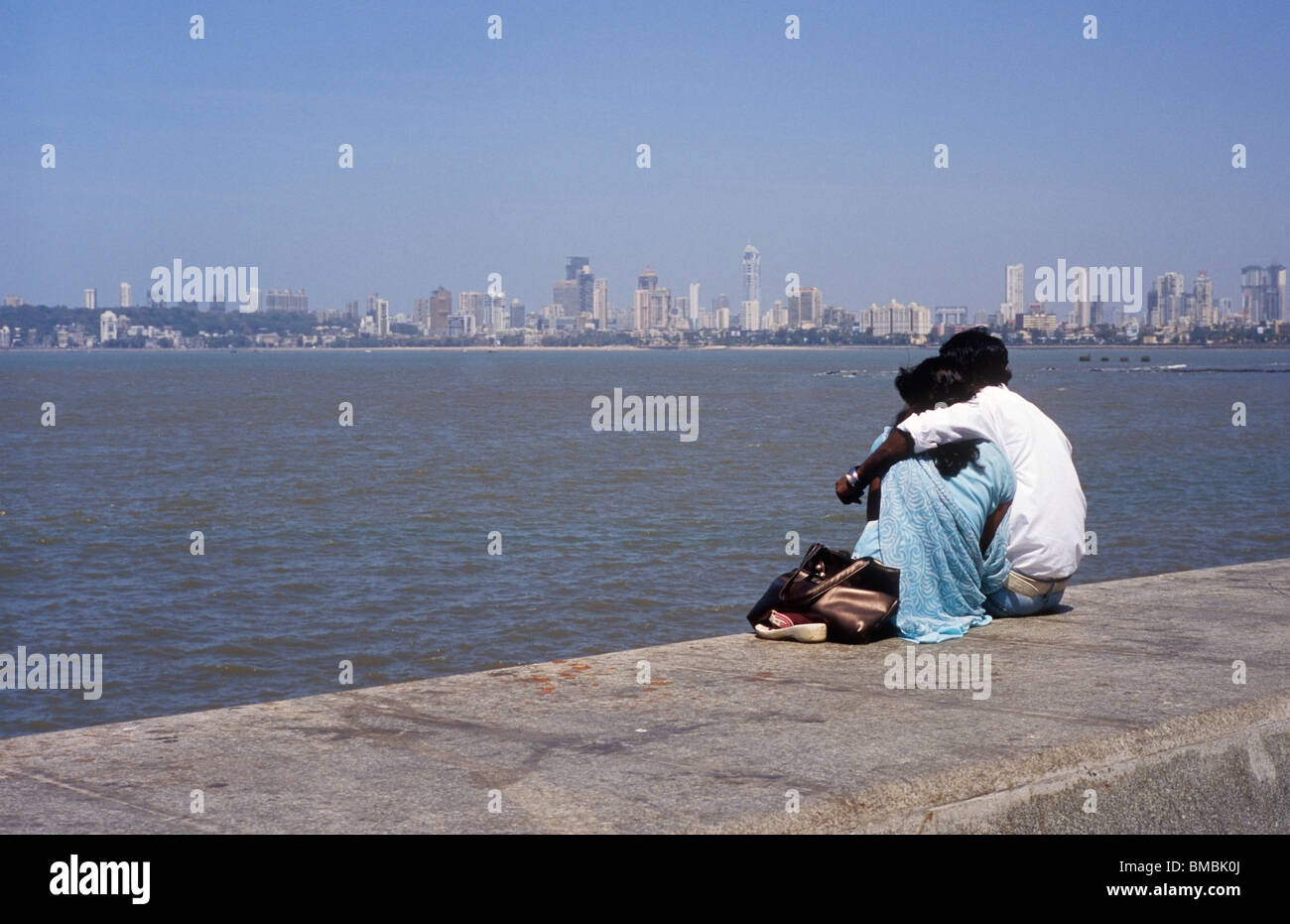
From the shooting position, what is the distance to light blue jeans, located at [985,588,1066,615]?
20.5 ft

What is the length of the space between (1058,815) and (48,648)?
436 inches

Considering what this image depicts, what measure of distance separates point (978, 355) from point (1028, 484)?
2.09 feet

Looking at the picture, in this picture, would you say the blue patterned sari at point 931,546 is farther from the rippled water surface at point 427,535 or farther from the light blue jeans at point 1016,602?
the rippled water surface at point 427,535

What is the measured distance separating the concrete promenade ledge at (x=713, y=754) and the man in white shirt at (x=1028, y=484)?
2.65 feet

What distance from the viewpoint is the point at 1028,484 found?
20.4 feet

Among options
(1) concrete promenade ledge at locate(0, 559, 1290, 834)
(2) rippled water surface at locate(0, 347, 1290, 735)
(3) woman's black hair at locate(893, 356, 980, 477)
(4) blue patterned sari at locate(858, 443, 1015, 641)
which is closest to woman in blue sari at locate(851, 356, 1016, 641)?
(4) blue patterned sari at locate(858, 443, 1015, 641)

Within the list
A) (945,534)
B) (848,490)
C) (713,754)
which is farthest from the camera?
(848,490)

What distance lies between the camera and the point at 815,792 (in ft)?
11.9

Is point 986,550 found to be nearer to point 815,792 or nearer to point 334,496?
point 815,792

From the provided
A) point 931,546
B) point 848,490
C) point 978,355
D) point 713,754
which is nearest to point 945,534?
point 931,546

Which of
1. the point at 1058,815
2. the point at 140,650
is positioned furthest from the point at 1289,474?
the point at 1058,815

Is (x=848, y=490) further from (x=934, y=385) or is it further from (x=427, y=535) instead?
(x=427, y=535)

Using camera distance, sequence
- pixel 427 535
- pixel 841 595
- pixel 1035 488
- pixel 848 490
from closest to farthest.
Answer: pixel 841 595 < pixel 1035 488 < pixel 848 490 < pixel 427 535

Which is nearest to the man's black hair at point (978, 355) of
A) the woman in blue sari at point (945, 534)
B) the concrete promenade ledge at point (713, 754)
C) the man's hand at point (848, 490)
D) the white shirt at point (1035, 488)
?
the white shirt at point (1035, 488)
